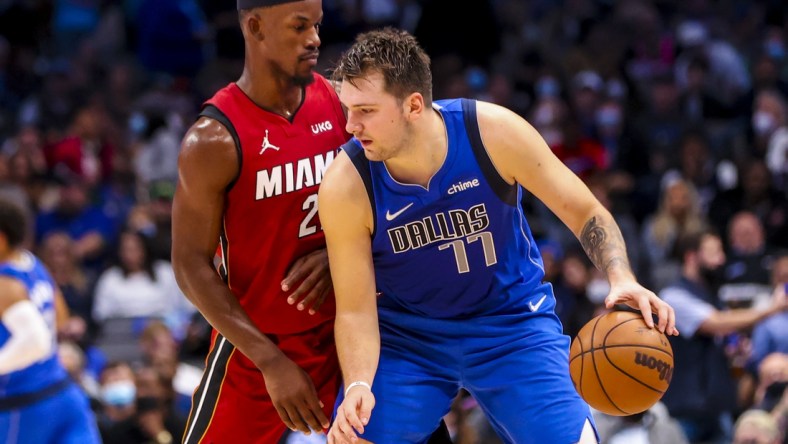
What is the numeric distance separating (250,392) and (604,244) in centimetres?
151

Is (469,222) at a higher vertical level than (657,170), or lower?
higher

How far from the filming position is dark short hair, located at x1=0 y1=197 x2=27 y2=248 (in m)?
6.30

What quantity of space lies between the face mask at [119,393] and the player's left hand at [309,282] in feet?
14.1

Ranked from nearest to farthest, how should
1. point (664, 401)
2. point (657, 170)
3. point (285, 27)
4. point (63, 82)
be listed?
point (285, 27) → point (664, 401) → point (657, 170) → point (63, 82)

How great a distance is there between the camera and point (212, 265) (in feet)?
15.1

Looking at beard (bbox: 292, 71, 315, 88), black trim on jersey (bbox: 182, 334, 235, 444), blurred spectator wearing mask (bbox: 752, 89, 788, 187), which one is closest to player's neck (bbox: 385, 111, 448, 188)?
beard (bbox: 292, 71, 315, 88)

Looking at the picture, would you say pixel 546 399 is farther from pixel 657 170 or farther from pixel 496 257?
pixel 657 170

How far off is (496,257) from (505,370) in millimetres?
425

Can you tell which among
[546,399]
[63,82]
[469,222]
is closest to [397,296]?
[469,222]

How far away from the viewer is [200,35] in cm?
1431

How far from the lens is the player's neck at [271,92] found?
468cm

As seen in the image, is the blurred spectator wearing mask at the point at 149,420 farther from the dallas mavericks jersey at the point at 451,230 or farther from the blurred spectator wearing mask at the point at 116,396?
the dallas mavericks jersey at the point at 451,230

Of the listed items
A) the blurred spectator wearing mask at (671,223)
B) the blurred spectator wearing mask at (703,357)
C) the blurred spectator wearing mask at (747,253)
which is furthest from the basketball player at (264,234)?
the blurred spectator wearing mask at (671,223)

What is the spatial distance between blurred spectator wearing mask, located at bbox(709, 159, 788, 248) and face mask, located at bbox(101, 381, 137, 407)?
214 inches
